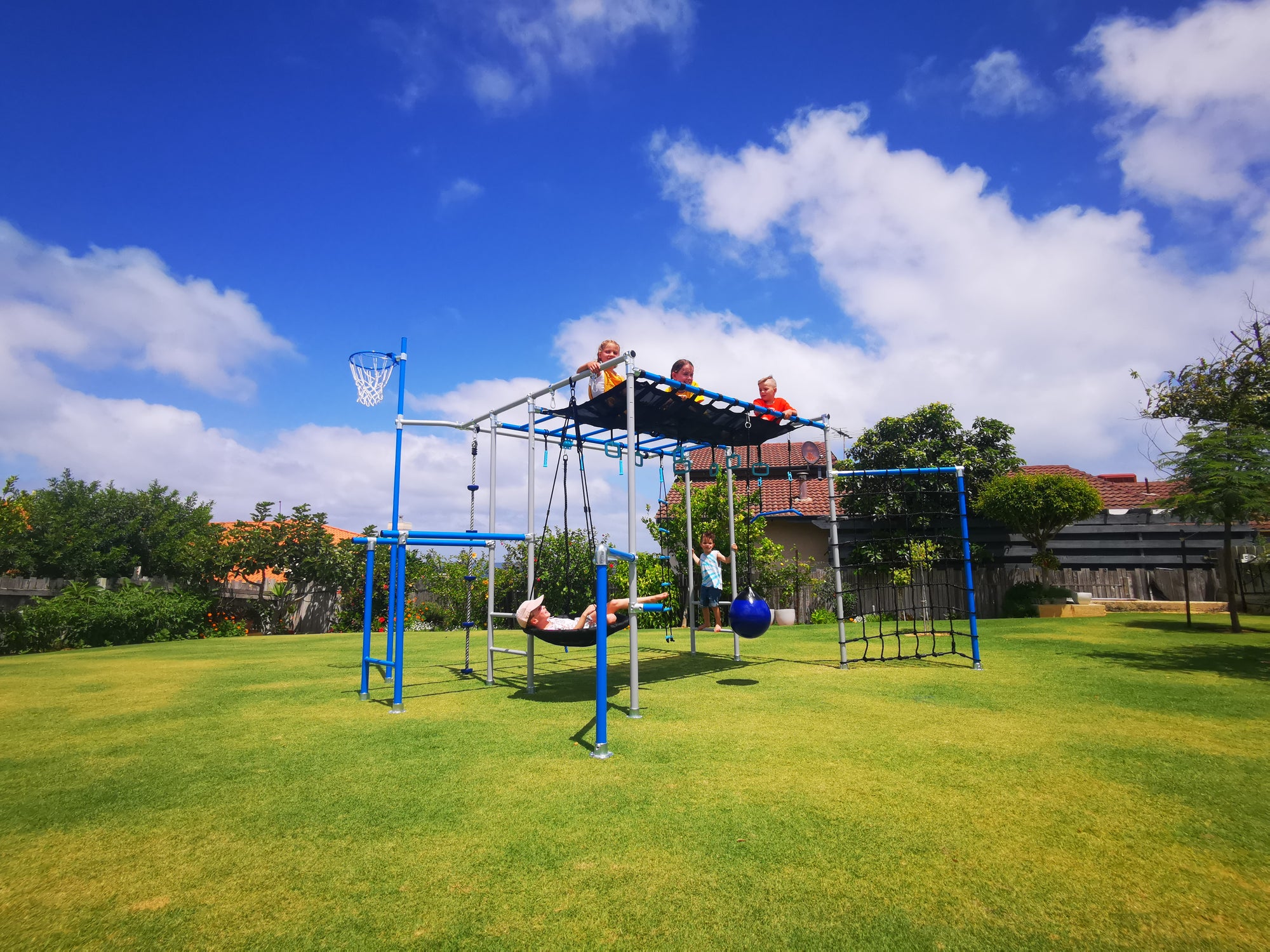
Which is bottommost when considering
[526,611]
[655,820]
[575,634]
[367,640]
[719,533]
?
[655,820]

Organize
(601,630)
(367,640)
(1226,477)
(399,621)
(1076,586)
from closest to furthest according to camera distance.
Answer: (601,630) < (399,621) < (367,640) < (1226,477) < (1076,586)

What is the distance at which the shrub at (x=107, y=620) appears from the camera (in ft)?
43.9

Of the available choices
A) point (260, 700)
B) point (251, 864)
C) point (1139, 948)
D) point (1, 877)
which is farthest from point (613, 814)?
point (260, 700)

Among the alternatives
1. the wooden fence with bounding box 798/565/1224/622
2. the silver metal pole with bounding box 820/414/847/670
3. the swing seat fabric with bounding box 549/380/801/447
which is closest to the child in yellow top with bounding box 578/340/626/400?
the swing seat fabric with bounding box 549/380/801/447

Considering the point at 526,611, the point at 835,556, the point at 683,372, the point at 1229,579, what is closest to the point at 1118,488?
the point at 1229,579

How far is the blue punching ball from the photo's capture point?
7684 mm

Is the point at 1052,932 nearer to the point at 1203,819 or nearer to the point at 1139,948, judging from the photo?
the point at 1139,948

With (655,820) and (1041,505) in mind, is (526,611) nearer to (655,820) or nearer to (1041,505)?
(655,820)

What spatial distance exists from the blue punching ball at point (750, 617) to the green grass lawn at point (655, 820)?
1045 millimetres

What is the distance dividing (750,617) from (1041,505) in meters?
11.4

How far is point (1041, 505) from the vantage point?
1543cm

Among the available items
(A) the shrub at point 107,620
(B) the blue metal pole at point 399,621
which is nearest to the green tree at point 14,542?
(A) the shrub at point 107,620

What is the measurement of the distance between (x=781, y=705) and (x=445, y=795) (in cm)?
340

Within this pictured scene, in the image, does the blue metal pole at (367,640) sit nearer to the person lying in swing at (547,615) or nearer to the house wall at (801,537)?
the person lying in swing at (547,615)
